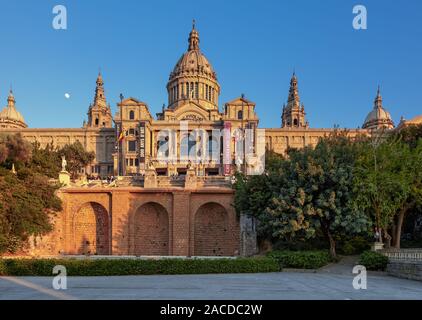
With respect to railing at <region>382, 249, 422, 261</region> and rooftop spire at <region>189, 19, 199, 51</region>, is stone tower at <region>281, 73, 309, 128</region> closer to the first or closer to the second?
rooftop spire at <region>189, 19, 199, 51</region>

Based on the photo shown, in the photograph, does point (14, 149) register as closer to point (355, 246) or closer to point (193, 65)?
point (355, 246)

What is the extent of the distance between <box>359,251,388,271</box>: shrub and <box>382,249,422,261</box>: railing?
400mm

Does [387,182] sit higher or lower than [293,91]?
lower

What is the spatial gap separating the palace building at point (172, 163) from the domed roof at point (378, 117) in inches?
10.4

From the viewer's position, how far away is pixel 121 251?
2828 centimetres

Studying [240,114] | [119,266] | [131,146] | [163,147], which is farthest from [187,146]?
[119,266]

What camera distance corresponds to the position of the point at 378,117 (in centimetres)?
8862

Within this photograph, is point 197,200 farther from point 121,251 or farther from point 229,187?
point 121,251

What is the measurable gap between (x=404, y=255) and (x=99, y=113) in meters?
81.5

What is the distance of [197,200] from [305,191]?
35.4 ft

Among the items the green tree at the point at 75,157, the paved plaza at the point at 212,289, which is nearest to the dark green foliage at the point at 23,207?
the paved plaza at the point at 212,289

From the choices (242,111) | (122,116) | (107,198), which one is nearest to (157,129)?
(122,116)

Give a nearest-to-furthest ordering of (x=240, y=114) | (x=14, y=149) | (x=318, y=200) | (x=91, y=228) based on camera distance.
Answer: (x=318, y=200) < (x=91, y=228) < (x=14, y=149) < (x=240, y=114)
